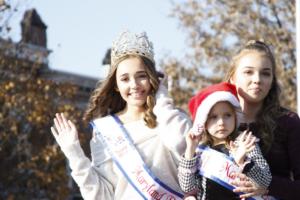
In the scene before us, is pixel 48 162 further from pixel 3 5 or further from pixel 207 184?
pixel 207 184

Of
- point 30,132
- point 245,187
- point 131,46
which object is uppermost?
point 131,46

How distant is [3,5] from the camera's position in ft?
47.2

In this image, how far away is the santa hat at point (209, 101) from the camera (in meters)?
4.24

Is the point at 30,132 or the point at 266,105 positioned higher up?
the point at 266,105

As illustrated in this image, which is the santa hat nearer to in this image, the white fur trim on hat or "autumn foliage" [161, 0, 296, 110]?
the white fur trim on hat

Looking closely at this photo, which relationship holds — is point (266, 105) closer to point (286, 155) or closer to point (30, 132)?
point (286, 155)

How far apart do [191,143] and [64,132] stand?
2.80 feet

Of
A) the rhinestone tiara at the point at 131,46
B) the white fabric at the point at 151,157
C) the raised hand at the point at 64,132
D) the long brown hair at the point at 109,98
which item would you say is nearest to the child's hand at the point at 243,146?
the white fabric at the point at 151,157

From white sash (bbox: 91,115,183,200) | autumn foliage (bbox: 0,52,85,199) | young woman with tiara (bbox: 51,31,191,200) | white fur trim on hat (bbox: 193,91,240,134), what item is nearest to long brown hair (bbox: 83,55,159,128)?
young woman with tiara (bbox: 51,31,191,200)

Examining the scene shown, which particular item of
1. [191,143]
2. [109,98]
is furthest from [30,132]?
[191,143]

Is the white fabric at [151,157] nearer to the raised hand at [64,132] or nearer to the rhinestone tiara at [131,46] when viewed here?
the raised hand at [64,132]

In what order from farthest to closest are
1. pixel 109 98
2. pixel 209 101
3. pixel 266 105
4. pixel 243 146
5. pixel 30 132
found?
pixel 30 132 → pixel 109 98 → pixel 266 105 → pixel 209 101 → pixel 243 146

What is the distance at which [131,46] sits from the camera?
4750 mm

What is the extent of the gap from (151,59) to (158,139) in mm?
475
